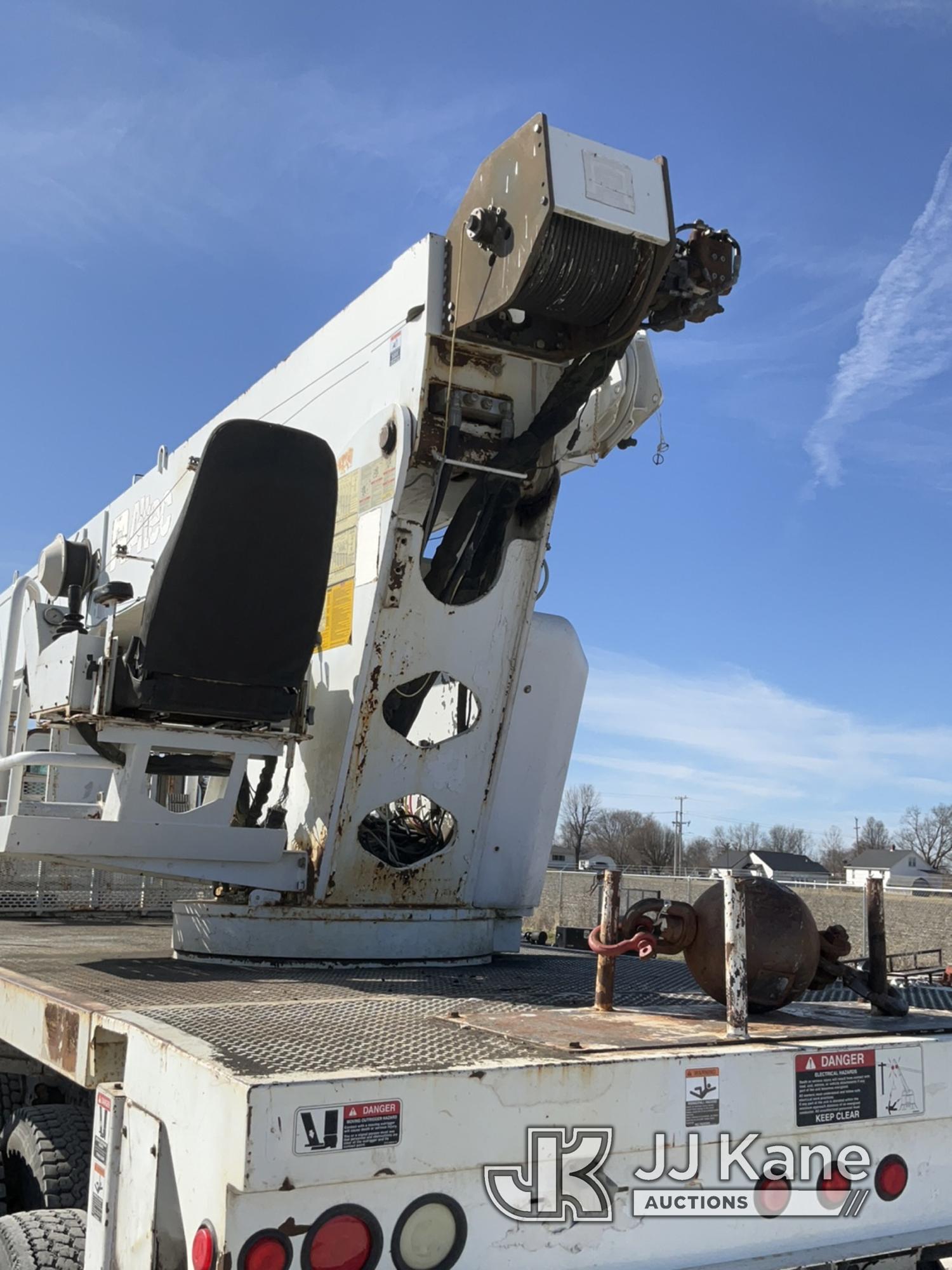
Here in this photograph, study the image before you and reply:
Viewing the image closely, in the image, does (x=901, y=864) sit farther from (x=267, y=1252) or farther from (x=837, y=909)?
(x=267, y=1252)

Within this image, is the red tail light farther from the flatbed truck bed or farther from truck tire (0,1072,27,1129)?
truck tire (0,1072,27,1129)

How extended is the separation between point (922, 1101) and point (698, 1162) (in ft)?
2.22

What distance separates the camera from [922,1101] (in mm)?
2736

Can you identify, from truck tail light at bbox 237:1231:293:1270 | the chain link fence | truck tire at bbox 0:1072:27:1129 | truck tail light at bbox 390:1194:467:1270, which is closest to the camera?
truck tail light at bbox 237:1231:293:1270

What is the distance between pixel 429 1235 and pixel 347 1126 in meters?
0.31

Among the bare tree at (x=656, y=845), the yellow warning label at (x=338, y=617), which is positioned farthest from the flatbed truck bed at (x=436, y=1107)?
the bare tree at (x=656, y=845)

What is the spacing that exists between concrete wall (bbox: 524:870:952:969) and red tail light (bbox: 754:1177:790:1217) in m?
18.2

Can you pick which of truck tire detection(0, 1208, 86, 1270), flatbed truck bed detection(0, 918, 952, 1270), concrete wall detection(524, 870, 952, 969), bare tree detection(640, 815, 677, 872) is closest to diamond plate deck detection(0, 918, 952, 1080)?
flatbed truck bed detection(0, 918, 952, 1270)

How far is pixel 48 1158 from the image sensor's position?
9.89 feet

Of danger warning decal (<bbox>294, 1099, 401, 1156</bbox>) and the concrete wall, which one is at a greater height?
danger warning decal (<bbox>294, 1099, 401, 1156</bbox>)

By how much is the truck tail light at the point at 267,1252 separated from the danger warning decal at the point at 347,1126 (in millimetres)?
146

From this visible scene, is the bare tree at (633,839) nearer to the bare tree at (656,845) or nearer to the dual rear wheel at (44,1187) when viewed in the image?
the bare tree at (656,845)

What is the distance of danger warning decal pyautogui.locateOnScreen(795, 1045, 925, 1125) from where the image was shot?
257 cm

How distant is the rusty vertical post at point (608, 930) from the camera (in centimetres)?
299
